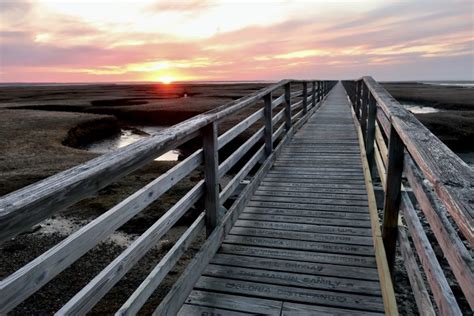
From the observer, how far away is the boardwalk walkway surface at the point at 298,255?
9.98ft

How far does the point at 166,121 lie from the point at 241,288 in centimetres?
2508

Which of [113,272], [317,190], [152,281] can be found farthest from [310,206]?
[113,272]

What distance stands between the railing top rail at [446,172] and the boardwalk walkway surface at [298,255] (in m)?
1.45

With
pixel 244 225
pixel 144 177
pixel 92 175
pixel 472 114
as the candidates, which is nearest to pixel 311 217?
pixel 244 225

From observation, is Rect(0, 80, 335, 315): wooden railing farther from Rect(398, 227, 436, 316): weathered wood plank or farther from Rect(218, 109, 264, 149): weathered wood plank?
Rect(398, 227, 436, 316): weathered wood plank

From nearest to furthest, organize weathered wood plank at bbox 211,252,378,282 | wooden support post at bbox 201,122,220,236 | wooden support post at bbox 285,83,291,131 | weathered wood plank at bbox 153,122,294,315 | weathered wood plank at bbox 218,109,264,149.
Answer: weathered wood plank at bbox 153,122,294,315, weathered wood plank at bbox 211,252,378,282, wooden support post at bbox 201,122,220,236, weathered wood plank at bbox 218,109,264,149, wooden support post at bbox 285,83,291,131

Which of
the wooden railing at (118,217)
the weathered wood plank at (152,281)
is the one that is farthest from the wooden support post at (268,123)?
the weathered wood plank at (152,281)

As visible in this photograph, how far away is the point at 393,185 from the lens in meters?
3.19

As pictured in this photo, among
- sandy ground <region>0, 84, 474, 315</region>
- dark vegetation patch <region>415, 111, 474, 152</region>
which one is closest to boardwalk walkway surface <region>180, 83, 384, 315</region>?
A: sandy ground <region>0, 84, 474, 315</region>

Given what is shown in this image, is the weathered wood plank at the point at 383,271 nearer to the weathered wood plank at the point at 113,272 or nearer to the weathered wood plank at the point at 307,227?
the weathered wood plank at the point at 307,227

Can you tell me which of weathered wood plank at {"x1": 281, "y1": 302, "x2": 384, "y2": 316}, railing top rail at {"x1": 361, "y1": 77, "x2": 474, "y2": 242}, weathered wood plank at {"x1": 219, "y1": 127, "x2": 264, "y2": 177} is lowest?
weathered wood plank at {"x1": 281, "y1": 302, "x2": 384, "y2": 316}

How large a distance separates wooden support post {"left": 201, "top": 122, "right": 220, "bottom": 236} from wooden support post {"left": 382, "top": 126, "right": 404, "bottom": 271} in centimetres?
166

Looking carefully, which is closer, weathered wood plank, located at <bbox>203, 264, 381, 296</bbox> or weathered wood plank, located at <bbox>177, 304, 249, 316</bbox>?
weathered wood plank, located at <bbox>177, 304, 249, 316</bbox>

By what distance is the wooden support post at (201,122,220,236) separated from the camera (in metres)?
3.56
